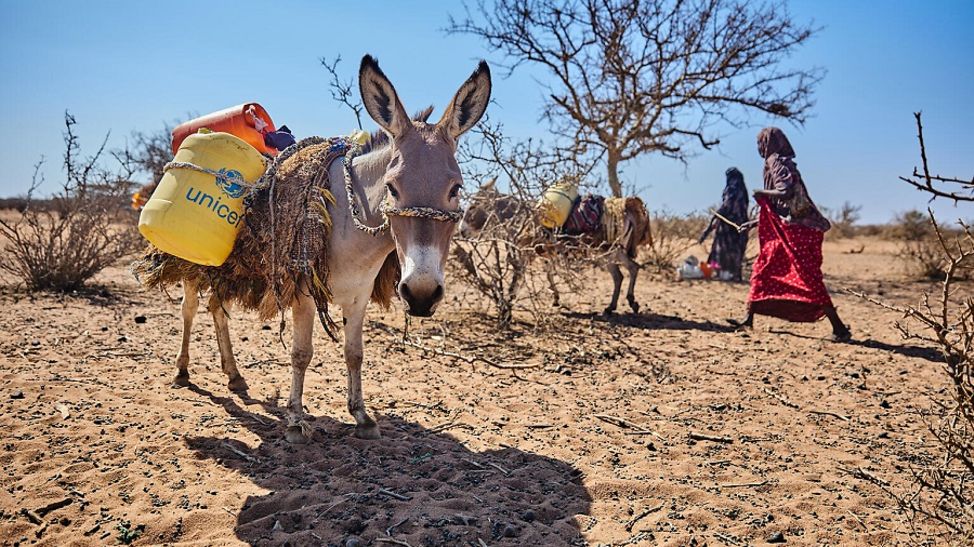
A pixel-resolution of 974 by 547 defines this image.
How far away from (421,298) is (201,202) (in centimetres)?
148

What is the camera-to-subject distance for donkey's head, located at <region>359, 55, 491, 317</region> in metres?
2.38

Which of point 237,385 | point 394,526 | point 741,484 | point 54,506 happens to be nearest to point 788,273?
point 741,484

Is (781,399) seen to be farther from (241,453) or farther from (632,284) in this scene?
(241,453)

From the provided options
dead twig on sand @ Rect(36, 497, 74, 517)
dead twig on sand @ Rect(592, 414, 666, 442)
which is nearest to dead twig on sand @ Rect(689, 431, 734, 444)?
dead twig on sand @ Rect(592, 414, 666, 442)

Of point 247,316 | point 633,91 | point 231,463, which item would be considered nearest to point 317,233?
point 231,463

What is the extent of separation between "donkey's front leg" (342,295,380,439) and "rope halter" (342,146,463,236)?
2.16 ft

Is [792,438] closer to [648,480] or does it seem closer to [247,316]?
[648,480]

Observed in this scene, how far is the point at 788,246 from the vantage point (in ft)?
21.3

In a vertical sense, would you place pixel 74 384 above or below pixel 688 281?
below

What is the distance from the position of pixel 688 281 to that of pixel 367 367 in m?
7.64

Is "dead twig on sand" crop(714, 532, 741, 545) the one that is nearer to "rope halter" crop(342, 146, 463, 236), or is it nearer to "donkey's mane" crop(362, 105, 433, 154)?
"rope halter" crop(342, 146, 463, 236)

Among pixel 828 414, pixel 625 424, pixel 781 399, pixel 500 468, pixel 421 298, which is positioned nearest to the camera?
pixel 421 298

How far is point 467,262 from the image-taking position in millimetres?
6527

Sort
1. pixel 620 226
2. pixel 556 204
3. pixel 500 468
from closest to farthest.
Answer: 1. pixel 500 468
2. pixel 556 204
3. pixel 620 226
